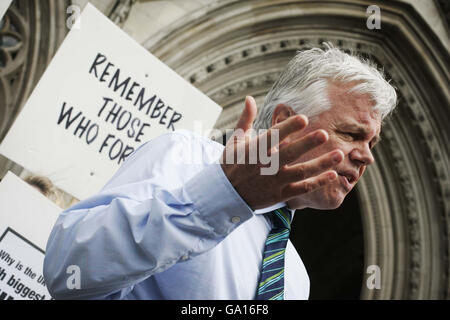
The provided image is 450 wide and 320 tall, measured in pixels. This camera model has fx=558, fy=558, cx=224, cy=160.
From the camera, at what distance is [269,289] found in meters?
1.04

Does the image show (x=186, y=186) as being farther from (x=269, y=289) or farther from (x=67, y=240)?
(x=269, y=289)

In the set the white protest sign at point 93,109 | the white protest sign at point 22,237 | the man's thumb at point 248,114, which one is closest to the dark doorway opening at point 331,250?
the white protest sign at point 93,109

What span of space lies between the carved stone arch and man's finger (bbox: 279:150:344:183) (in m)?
3.37

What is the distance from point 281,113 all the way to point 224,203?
19.0 inches

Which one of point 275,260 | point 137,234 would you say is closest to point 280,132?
point 137,234

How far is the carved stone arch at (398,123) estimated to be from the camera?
425cm

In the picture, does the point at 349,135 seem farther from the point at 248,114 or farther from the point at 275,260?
the point at 248,114

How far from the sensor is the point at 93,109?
104 inches

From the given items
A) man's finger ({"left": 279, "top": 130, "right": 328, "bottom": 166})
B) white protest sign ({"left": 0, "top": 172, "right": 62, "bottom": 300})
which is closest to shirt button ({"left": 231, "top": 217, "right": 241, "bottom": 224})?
man's finger ({"left": 279, "top": 130, "right": 328, "bottom": 166})

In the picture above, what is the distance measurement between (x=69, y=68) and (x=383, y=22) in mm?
2851

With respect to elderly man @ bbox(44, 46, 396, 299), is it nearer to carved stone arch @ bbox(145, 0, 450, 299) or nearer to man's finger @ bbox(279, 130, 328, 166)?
man's finger @ bbox(279, 130, 328, 166)

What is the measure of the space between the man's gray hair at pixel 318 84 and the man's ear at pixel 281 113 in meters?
0.01

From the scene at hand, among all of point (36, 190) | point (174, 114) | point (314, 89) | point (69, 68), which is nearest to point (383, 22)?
point (174, 114)

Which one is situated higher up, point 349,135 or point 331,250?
point 331,250
